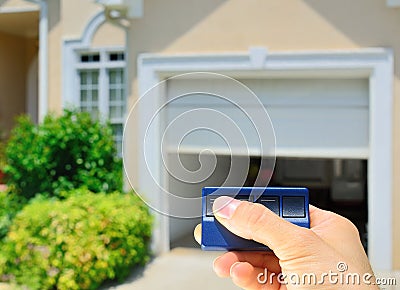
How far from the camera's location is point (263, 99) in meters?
7.19

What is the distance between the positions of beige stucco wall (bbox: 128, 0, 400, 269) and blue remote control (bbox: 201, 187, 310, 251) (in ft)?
18.6

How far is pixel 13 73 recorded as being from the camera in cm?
1116

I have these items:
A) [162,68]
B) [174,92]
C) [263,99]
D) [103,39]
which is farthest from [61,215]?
[103,39]

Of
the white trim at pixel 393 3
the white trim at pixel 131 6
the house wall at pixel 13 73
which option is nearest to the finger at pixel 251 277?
the white trim at pixel 393 3

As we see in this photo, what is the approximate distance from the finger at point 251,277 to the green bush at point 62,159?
5.90m

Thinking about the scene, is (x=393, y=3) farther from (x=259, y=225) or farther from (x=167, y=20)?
(x=259, y=225)

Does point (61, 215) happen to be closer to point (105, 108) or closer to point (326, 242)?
point (105, 108)

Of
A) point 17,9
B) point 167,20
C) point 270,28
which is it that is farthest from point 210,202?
point 17,9

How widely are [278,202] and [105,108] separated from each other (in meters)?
7.50

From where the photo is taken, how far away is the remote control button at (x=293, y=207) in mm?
1272

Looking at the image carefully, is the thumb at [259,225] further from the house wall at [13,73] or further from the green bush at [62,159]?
the house wall at [13,73]

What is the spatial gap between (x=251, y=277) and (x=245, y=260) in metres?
0.05

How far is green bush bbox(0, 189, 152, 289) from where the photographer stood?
19.2 ft

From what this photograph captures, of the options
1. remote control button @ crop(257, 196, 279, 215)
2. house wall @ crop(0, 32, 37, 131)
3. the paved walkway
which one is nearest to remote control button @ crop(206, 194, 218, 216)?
remote control button @ crop(257, 196, 279, 215)
